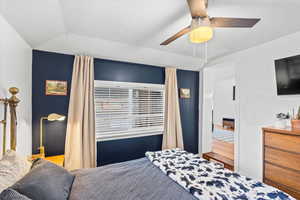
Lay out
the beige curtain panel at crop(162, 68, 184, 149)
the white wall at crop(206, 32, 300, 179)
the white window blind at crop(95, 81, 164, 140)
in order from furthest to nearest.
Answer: the beige curtain panel at crop(162, 68, 184, 149), the white window blind at crop(95, 81, 164, 140), the white wall at crop(206, 32, 300, 179)

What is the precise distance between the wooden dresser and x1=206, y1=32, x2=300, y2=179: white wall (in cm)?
43

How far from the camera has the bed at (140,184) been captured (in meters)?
1.10

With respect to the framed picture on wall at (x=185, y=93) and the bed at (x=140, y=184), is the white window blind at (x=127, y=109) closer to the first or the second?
the framed picture on wall at (x=185, y=93)

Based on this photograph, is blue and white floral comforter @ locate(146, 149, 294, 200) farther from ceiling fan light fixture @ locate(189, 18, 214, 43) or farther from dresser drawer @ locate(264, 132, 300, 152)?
ceiling fan light fixture @ locate(189, 18, 214, 43)

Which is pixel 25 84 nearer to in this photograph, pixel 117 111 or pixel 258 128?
pixel 117 111

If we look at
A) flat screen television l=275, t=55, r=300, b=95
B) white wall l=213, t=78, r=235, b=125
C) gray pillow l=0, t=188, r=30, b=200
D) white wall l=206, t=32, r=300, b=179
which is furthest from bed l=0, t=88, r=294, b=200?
white wall l=213, t=78, r=235, b=125

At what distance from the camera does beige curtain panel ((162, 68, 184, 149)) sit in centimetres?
338

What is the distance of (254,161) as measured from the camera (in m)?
2.54

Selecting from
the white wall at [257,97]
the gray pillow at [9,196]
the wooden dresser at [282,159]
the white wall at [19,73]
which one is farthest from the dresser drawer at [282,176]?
the white wall at [19,73]

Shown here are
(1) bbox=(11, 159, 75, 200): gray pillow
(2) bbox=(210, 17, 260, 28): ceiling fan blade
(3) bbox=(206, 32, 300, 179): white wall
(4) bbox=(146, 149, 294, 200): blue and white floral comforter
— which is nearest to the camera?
(1) bbox=(11, 159, 75, 200): gray pillow

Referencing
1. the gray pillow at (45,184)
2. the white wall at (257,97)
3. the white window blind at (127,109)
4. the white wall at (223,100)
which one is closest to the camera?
the gray pillow at (45,184)

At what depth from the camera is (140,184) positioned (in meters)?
1.43

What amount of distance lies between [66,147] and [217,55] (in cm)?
352

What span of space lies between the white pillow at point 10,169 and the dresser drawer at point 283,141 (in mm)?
2912
